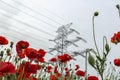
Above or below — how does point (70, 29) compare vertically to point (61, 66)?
above

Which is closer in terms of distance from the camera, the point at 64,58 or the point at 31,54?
the point at 31,54

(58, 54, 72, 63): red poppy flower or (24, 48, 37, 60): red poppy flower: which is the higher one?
(58, 54, 72, 63): red poppy flower

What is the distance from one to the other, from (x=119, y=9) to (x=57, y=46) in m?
22.2

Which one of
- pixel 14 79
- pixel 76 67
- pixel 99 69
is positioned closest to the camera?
pixel 99 69

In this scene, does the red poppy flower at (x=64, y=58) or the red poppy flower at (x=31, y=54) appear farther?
the red poppy flower at (x=64, y=58)

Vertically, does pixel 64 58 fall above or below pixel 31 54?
above

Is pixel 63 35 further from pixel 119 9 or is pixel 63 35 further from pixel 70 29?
pixel 119 9

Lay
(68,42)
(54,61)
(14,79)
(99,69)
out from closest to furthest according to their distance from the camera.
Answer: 1. (99,69)
2. (14,79)
3. (54,61)
4. (68,42)

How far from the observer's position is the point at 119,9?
2246 millimetres

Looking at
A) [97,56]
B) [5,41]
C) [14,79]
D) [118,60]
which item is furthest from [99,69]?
[5,41]

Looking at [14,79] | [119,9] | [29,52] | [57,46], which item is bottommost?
[14,79]

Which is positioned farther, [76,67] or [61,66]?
[76,67]

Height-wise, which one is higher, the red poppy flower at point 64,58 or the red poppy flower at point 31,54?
the red poppy flower at point 64,58

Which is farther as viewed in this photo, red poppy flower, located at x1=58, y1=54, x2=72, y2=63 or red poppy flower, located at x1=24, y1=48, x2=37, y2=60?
red poppy flower, located at x1=58, y1=54, x2=72, y2=63
